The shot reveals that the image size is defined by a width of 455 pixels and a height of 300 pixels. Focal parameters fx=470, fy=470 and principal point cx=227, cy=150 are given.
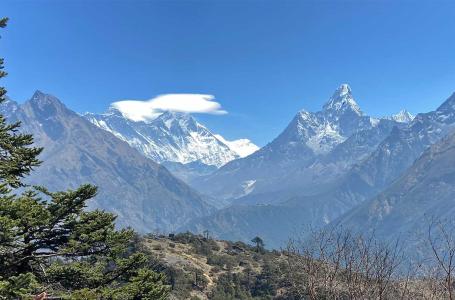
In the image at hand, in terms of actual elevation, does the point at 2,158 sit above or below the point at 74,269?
above

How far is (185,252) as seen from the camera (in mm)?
127750

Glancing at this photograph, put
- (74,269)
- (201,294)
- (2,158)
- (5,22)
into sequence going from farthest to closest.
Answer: (201,294) → (5,22) → (2,158) → (74,269)

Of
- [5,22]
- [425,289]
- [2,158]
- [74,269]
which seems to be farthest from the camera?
[5,22]

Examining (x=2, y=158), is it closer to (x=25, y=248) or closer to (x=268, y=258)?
(x=25, y=248)

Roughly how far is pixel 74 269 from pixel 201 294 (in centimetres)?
8177

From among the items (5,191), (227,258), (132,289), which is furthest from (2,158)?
(227,258)

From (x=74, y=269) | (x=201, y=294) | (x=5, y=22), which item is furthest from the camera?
(x=201, y=294)

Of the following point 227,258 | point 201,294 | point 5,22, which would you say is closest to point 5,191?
point 5,22

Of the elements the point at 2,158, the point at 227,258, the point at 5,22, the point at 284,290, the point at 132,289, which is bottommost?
the point at 132,289

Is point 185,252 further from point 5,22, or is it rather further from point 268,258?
point 5,22

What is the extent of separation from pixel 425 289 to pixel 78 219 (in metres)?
16.2

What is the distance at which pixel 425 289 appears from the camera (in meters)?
21.6

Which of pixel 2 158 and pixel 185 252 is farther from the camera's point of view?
pixel 185 252

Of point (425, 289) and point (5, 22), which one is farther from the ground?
point (5, 22)
